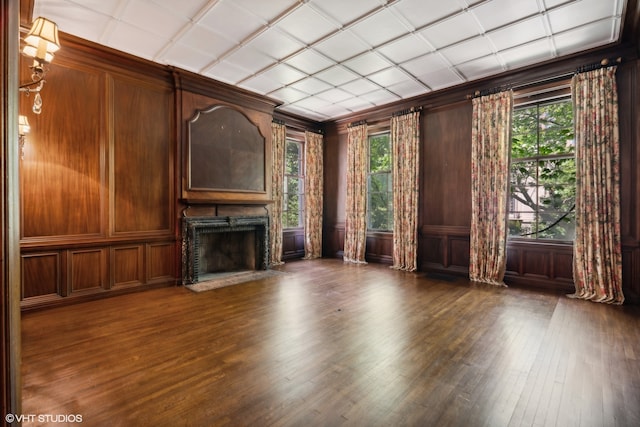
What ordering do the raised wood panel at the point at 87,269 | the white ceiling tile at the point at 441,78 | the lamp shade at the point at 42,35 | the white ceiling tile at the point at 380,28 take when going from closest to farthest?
the lamp shade at the point at 42,35 < the white ceiling tile at the point at 380,28 < the raised wood panel at the point at 87,269 < the white ceiling tile at the point at 441,78

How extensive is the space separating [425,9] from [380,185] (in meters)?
3.96

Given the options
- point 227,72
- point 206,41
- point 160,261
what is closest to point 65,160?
point 160,261

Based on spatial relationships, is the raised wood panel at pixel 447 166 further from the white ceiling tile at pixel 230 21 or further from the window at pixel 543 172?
the white ceiling tile at pixel 230 21

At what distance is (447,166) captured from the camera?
5.73 meters

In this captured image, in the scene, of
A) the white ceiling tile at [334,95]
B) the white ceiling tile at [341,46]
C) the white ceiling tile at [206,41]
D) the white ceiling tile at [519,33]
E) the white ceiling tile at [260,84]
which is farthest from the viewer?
the white ceiling tile at [334,95]

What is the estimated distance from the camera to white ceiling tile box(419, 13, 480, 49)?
351 cm

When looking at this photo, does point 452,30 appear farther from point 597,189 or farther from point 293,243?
point 293,243

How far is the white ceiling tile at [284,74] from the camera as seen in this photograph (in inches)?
185

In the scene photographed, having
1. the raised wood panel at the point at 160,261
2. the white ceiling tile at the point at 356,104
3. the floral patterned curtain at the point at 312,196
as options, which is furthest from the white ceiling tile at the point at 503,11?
the raised wood panel at the point at 160,261

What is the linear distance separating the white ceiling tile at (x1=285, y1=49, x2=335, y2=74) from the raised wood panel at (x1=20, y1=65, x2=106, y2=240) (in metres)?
2.58

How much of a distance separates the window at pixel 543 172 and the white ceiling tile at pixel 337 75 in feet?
8.87

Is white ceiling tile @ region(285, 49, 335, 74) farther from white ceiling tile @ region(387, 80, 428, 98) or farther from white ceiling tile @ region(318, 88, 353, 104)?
white ceiling tile @ region(387, 80, 428, 98)

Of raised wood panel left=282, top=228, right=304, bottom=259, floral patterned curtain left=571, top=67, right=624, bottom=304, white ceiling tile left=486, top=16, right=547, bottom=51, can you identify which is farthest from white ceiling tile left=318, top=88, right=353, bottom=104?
floral patterned curtain left=571, top=67, right=624, bottom=304

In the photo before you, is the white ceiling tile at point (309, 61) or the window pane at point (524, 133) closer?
the white ceiling tile at point (309, 61)
